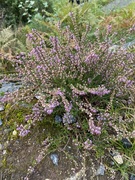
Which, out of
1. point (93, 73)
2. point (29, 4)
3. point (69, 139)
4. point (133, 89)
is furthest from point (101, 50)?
point (29, 4)

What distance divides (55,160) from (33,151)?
18 cm

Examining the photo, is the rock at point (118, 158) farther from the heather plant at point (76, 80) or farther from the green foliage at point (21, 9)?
the green foliage at point (21, 9)

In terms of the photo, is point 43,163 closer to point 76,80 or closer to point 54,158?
point 54,158

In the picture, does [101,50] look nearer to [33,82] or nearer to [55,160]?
[33,82]

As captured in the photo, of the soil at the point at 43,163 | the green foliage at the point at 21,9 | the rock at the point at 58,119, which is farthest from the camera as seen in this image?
the green foliage at the point at 21,9

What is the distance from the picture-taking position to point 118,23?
4777mm

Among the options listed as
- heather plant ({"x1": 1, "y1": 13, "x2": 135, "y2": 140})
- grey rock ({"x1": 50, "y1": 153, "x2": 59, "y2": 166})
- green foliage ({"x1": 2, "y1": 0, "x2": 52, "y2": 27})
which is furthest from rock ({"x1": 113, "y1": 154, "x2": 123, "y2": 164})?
green foliage ({"x1": 2, "y1": 0, "x2": 52, "y2": 27})

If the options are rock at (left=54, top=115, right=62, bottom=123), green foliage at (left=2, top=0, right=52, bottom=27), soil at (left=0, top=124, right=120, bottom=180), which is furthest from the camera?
green foliage at (left=2, top=0, right=52, bottom=27)

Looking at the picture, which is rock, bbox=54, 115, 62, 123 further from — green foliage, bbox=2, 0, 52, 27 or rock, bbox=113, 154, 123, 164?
green foliage, bbox=2, 0, 52, 27

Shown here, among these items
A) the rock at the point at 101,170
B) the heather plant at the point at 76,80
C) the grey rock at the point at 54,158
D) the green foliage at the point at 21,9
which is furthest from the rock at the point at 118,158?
the green foliage at the point at 21,9

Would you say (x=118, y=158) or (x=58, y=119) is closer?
(x=118, y=158)

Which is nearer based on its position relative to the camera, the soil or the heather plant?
the soil

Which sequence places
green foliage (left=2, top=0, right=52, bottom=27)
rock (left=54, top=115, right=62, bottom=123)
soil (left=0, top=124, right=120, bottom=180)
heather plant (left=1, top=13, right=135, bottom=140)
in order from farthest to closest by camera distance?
green foliage (left=2, top=0, right=52, bottom=27) → rock (left=54, top=115, right=62, bottom=123) → heather plant (left=1, top=13, right=135, bottom=140) → soil (left=0, top=124, right=120, bottom=180)

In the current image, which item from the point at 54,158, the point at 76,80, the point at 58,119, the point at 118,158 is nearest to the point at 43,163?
the point at 54,158
